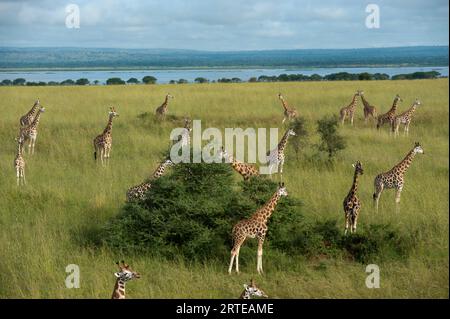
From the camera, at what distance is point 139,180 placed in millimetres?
11461

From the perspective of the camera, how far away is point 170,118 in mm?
18953

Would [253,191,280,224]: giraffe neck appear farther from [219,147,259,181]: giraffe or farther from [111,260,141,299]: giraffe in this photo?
[219,147,259,181]: giraffe

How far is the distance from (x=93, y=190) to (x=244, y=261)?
3.97m

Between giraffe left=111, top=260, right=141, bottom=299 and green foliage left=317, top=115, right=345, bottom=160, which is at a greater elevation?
green foliage left=317, top=115, right=345, bottom=160

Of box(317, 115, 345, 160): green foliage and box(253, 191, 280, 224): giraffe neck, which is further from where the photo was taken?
box(317, 115, 345, 160): green foliage

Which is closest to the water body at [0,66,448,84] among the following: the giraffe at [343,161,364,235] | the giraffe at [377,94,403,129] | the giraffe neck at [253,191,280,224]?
the giraffe at [377,94,403,129]

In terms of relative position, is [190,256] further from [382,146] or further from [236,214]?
[382,146]

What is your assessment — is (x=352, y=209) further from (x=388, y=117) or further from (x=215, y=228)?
(x=388, y=117)

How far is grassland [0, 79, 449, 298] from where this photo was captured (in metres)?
6.91

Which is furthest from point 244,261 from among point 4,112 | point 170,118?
point 4,112

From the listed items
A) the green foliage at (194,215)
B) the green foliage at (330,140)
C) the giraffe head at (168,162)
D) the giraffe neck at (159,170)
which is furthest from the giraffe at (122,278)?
the green foliage at (330,140)

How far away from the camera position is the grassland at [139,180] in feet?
22.7

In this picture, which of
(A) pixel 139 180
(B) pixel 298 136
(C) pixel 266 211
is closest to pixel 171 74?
(B) pixel 298 136

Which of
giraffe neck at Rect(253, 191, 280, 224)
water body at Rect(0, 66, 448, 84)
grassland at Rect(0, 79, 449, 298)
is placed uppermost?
water body at Rect(0, 66, 448, 84)
